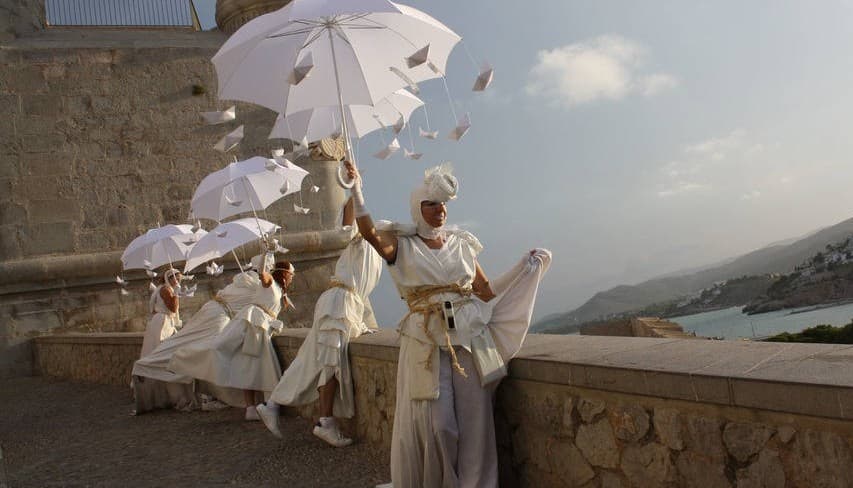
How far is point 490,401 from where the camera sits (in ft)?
11.0

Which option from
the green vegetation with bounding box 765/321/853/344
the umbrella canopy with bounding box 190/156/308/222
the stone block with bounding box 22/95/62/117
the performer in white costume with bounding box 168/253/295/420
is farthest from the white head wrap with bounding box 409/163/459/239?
the stone block with bounding box 22/95/62/117

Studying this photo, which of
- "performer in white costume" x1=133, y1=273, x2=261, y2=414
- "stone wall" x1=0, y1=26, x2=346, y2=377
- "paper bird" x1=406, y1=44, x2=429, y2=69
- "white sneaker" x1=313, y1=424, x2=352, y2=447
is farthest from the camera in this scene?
"stone wall" x1=0, y1=26, x2=346, y2=377

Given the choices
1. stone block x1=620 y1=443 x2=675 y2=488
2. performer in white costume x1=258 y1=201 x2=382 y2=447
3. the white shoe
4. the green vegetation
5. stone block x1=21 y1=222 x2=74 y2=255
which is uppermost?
stone block x1=21 y1=222 x2=74 y2=255

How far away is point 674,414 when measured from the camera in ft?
8.52

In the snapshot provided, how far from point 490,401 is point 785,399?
1417mm

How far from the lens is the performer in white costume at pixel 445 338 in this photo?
3305 mm

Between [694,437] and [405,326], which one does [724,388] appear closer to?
[694,437]

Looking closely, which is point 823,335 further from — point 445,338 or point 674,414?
point 674,414

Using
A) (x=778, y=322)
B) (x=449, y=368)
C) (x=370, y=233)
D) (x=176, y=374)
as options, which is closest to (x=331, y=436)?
(x=449, y=368)

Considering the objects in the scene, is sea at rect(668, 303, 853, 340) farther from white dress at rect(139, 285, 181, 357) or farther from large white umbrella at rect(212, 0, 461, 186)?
white dress at rect(139, 285, 181, 357)

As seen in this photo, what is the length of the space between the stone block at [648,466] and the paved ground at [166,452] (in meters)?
1.88

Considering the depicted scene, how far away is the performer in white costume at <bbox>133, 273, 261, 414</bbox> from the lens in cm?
745

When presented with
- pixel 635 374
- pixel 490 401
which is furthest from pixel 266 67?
pixel 635 374

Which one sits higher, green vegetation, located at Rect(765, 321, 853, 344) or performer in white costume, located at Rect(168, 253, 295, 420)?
performer in white costume, located at Rect(168, 253, 295, 420)
